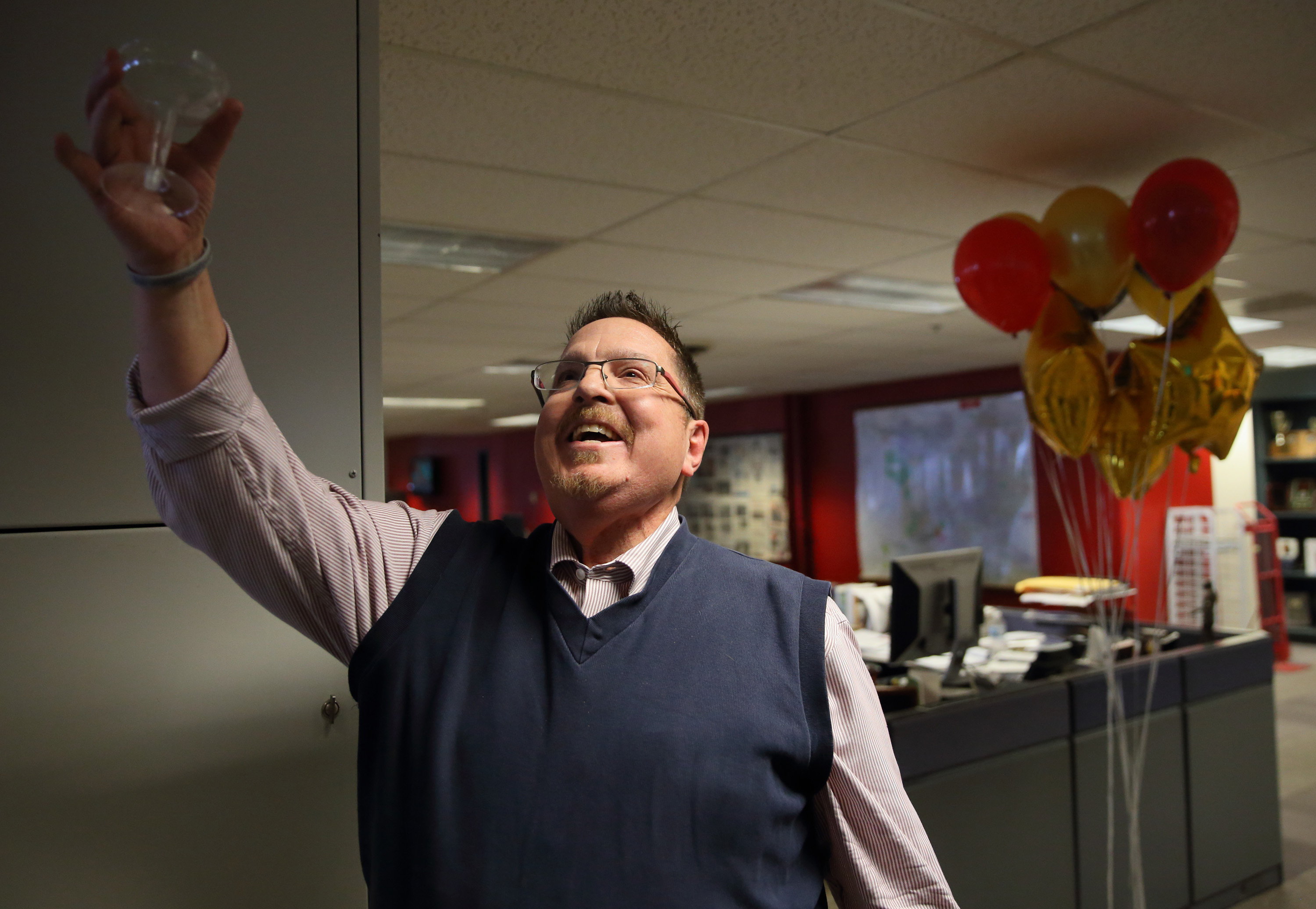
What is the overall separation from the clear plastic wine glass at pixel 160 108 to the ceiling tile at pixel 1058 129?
5.83 ft

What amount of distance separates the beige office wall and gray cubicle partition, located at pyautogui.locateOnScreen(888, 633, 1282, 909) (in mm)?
1799

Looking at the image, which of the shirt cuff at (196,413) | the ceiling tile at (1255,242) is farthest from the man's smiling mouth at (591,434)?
the ceiling tile at (1255,242)

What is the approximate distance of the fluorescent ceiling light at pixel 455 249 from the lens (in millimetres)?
3137

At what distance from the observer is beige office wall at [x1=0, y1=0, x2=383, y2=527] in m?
1.15

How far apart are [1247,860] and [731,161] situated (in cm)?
325

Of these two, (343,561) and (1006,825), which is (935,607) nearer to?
(1006,825)

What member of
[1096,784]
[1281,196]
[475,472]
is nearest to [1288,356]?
[1281,196]

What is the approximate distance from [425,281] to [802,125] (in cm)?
199

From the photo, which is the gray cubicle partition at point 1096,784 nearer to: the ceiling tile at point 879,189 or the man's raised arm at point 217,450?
the ceiling tile at point 879,189

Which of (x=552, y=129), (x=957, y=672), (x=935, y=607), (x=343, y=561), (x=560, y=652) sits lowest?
(x=957, y=672)

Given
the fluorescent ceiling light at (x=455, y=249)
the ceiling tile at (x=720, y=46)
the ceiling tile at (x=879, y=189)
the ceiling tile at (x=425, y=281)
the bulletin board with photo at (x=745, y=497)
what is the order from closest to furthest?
the ceiling tile at (x=720, y=46) → the ceiling tile at (x=879, y=189) → the fluorescent ceiling light at (x=455, y=249) → the ceiling tile at (x=425, y=281) → the bulletin board with photo at (x=745, y=497)

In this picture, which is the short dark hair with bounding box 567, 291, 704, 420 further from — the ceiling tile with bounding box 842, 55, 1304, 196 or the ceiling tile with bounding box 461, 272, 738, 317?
the ceiling tile with bounding box 461, 272, 738, 317

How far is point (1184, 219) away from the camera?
235cm

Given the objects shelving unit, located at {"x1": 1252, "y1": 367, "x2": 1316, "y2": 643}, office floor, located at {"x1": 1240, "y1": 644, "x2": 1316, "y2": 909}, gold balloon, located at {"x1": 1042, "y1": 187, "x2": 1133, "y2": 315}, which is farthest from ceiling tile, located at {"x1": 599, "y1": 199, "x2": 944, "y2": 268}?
shelving unit, located at {"x1": 1252, "y1": 367, "x2": 1316, "y2": 643}
